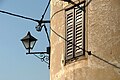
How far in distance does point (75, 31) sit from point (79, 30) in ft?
0.49

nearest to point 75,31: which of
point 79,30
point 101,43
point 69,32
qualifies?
point 79,30

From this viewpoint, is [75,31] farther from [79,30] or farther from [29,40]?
[29,40]

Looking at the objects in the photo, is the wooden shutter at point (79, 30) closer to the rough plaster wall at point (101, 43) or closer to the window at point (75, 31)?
the window at point (75, 31)

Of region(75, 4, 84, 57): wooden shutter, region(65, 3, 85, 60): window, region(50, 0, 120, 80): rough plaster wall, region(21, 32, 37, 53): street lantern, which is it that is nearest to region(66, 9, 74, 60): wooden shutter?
region(65, 3, 85, 60): window

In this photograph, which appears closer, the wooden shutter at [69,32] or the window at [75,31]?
the window at [75,31]

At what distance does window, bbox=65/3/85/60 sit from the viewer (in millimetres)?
13719

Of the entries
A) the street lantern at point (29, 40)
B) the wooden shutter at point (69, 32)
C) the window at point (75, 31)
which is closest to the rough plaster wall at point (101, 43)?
the window at point (75, 31)

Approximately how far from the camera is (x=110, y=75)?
42.5ft

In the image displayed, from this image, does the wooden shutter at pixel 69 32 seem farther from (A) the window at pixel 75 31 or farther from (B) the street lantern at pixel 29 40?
(B) the street lantern at pixel 29 40

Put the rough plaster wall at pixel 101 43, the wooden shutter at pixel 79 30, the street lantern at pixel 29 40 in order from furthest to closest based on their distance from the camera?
the street lantern at pixel 29 40 → the wooden shutter at pixel 79 30 → the rough plaster wall at pixel 101 43

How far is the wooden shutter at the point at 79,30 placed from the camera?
1369 cm

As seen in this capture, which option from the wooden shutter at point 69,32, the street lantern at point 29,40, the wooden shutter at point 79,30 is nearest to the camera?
the wooden shutter at point 79,30

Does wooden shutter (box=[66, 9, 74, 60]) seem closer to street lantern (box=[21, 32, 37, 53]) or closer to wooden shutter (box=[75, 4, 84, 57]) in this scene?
wooden shutter (box=[75, 4, 84, 57])

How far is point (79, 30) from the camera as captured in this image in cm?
1388
